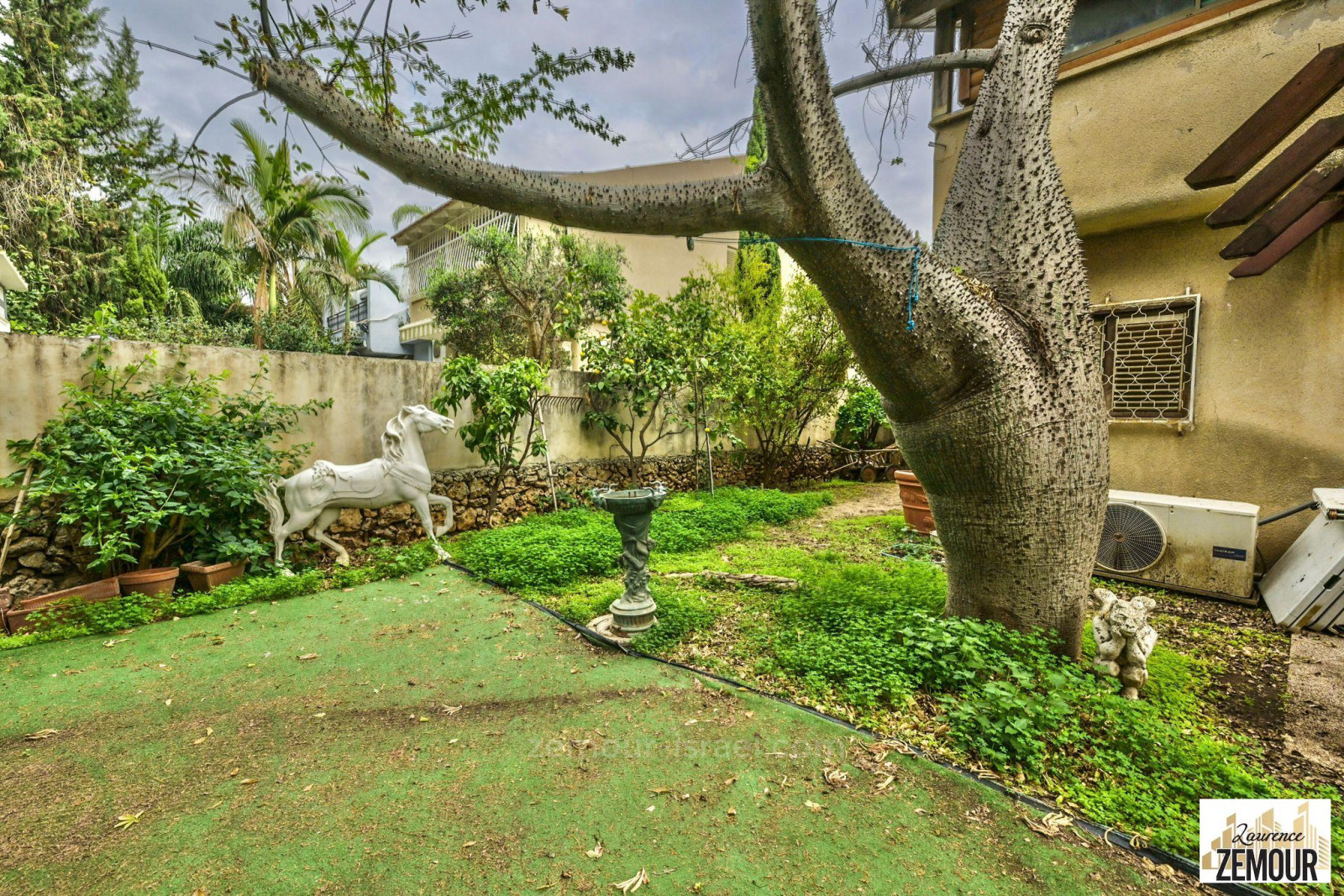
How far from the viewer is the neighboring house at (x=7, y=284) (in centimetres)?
566

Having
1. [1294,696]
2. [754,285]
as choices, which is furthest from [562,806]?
[754,285]

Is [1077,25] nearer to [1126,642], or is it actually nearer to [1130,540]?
[1130,540]

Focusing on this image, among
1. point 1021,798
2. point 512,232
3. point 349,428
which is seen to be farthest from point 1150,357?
point 512,232

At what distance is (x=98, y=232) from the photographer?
34.0 feet

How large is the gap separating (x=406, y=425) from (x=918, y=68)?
492 centimetres

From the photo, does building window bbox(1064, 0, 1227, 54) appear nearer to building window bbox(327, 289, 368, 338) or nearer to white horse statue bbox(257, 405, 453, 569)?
white horse statue bbox(257, 405, 453, 569)

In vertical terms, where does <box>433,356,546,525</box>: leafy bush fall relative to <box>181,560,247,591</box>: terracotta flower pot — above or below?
above

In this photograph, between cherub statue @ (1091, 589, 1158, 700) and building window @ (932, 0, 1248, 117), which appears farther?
building window @ (932, 0, 1248, 117)

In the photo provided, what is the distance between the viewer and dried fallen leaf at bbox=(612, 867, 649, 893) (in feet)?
5.14

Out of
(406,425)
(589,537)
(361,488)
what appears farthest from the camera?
(589,537)

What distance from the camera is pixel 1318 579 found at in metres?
3.33

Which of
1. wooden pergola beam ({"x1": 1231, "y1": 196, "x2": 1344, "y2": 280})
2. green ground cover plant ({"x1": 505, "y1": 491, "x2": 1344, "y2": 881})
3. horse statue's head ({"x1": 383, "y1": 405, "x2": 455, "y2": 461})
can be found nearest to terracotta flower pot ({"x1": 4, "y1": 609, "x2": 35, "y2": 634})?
horse statue's head ({"x1": 383, "y1": 405, "x2": 455, "y2": 461})

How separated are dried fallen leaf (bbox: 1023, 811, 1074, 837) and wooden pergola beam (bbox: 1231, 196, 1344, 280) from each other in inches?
165

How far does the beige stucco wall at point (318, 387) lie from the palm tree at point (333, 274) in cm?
973
